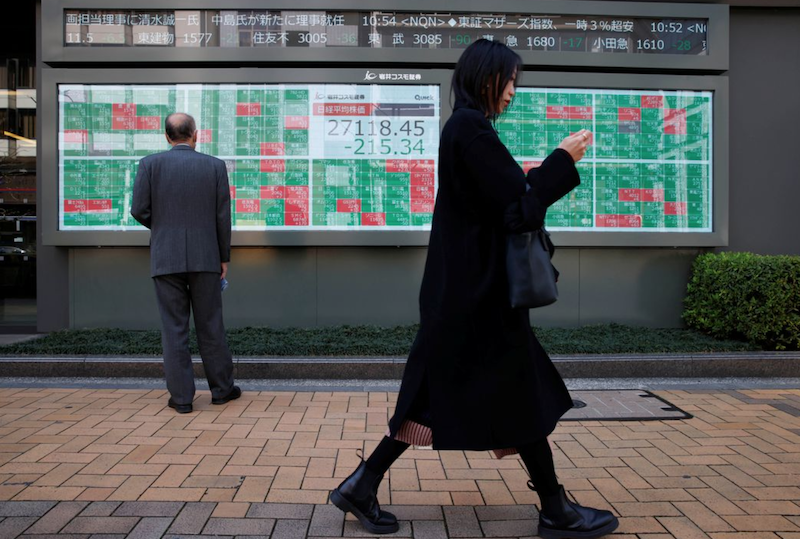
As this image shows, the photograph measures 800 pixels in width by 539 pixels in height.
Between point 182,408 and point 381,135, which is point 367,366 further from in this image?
point 381,135

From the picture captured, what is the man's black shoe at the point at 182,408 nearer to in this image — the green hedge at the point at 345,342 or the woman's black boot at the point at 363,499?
the green hedge at the point at 345,342

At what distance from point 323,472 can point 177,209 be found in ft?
6.59

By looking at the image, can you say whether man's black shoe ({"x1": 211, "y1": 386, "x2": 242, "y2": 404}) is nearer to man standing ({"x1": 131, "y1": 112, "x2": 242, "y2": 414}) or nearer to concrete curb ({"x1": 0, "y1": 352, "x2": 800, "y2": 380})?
Answer: man standing ({"x1": 131, "y1": 112, "x2": 242, "y2": 414})

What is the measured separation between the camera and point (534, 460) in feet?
7.78

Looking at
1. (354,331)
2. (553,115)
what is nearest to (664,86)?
(553,115)

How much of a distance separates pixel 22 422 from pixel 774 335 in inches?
224

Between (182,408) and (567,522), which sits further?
(182,408)

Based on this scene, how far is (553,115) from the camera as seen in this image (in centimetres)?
629

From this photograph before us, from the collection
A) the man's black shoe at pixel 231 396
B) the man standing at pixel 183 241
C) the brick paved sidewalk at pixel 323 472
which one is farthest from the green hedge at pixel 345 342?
the man standing at pixel 183 241

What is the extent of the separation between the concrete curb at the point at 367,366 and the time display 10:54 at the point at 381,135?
218 cm

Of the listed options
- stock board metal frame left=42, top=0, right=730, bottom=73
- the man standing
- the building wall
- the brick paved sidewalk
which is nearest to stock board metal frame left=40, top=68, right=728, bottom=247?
stock board metal frame left=42, top=0, right=730, bottom=73

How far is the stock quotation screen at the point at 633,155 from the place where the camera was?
630cm

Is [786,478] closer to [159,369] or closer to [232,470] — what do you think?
[232,470]

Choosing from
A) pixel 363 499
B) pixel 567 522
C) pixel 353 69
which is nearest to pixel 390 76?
pixel 353 69
